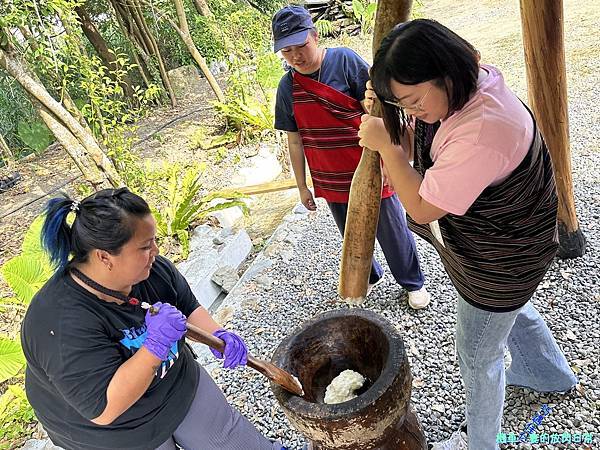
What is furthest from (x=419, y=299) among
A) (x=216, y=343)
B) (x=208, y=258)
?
(x=208, y=258)

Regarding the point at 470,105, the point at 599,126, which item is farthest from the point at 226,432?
the point at 599,126

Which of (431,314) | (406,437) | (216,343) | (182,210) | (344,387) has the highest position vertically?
(216,343)

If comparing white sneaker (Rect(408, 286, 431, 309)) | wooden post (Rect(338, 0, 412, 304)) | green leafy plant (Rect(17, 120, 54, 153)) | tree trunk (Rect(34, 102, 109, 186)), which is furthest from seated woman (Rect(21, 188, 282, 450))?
green leafy plant (Rect(17, 120, 54, 153))

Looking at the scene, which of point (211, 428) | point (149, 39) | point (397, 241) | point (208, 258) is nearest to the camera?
point (211, 428)

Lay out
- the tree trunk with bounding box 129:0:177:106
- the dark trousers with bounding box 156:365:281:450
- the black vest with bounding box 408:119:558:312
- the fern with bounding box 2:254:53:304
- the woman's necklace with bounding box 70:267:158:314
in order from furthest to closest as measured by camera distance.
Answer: the tree trunk with bounding box 129:0:177:106, the fern with bounding box 2:254:53:304, the dark trousers with bounding box 156:365:281:450, the woman's necklace with bounding box 70:267:158:314, the black vest with bounding box 408:119:558:312

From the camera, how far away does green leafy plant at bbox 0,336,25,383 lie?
278 cm

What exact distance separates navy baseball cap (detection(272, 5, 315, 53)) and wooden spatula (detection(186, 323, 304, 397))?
1484 mm

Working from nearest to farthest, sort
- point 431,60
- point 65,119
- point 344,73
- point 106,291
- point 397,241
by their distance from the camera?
point 431,60 → point 106,291 → point 344,73 → point 397,241 → point 65,119

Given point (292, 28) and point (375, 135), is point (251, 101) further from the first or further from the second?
point (375, 135)

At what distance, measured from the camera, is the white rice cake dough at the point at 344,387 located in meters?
1.84

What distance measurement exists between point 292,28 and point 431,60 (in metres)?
1.34

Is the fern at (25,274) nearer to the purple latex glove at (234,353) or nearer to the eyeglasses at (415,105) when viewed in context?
the purple latex glove at (234,353)

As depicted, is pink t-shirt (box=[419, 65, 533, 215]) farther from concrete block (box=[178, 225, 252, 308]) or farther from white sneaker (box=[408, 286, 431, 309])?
concrete block (box=[178, 225, 252, 308])

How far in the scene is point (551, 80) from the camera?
254 centimetres
